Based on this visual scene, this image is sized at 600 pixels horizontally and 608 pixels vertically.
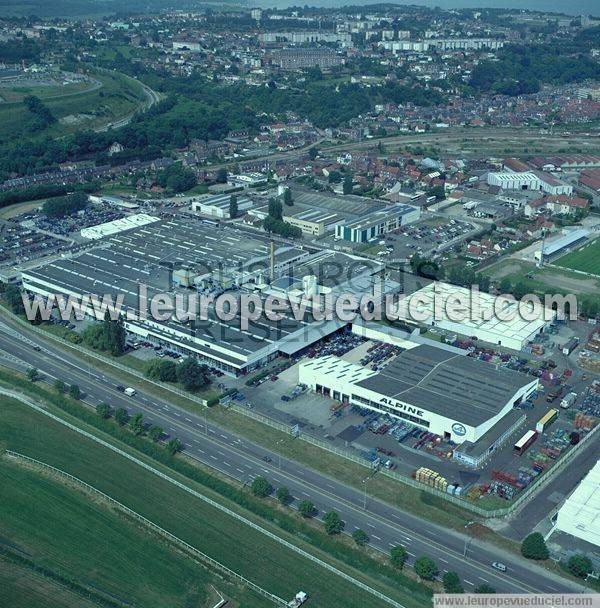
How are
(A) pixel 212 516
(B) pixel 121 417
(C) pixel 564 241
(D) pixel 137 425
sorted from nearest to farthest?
1. (A) pixel 212 516
2. (D) pixel 137 425
3. (B) pixel 121 417
4. (C) pixel 564 241

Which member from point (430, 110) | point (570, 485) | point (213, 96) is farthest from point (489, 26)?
point (570, 485)

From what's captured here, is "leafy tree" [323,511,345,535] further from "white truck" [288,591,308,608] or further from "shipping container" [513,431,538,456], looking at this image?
"shipping container" [513,431,538,456]

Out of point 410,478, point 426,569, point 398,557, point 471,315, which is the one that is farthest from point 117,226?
point 426,569

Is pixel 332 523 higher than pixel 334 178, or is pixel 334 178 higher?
pixel 332 523

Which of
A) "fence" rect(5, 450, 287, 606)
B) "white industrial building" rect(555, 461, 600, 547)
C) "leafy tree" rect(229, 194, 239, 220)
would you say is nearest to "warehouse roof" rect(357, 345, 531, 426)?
"white industrial building" rect(555, 461, 600, 547)

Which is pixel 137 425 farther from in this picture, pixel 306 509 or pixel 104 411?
pixel 306 509
